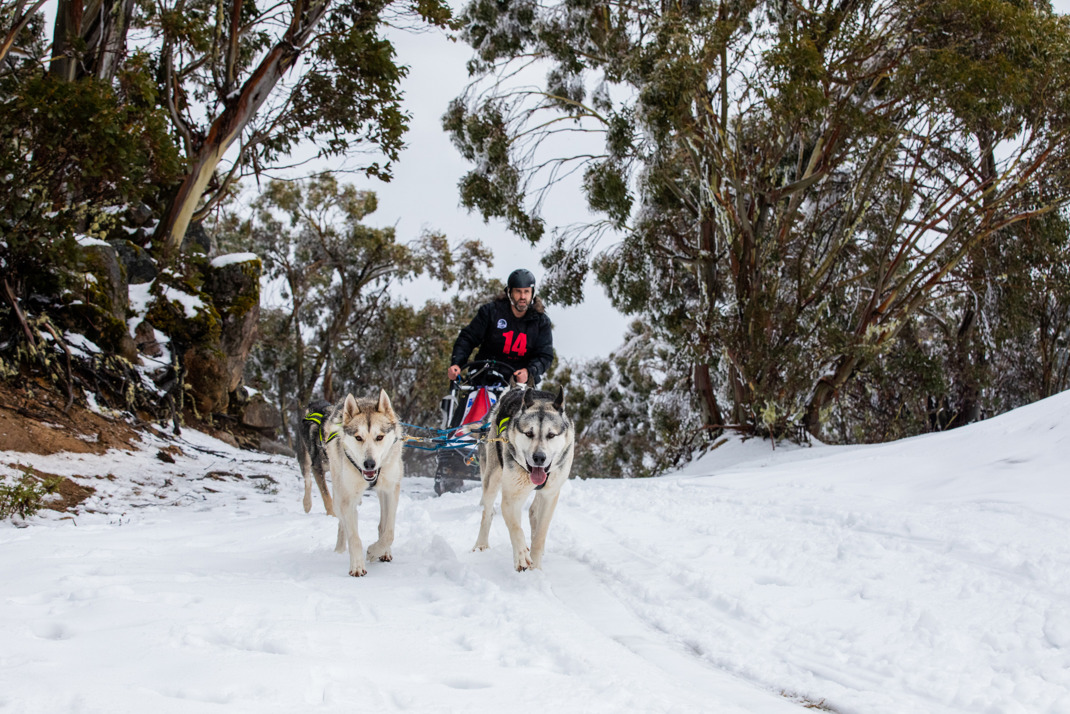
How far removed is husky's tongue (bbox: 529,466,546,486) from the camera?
456cm

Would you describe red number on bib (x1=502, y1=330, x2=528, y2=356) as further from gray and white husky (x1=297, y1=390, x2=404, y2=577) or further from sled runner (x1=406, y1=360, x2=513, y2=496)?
gray and white husky (x1=297, y1=390, x2=404, y2=577)

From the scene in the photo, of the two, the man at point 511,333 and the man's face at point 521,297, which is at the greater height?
the man's face at point 521,297

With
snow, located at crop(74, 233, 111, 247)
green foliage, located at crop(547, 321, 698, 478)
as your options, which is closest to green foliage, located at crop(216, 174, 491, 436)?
green foliage, located at crop(547, 321, 698, 478)

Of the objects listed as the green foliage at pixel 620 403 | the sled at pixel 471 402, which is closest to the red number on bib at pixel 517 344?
the sled at pixel 471 402

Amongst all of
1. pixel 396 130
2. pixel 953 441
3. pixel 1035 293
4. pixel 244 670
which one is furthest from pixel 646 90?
pixel 244 670

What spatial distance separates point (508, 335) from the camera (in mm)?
7184

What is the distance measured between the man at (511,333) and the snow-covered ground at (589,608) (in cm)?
148

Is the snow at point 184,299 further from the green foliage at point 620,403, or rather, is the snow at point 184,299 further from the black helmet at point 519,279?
the green foliage at point 620,403

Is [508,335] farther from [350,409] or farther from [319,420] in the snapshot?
[350,409]

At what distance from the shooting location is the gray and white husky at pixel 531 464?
15.2 feet

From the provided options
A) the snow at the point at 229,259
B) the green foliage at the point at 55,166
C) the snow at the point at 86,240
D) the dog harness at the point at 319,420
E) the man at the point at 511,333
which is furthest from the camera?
the snow at the point at 229,259

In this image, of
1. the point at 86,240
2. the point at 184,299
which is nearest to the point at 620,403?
→ the point at 184,299

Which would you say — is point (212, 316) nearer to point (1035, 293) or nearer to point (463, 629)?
point (463, 629)

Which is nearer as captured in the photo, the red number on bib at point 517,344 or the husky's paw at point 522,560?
the husky's paw at point 522,560
